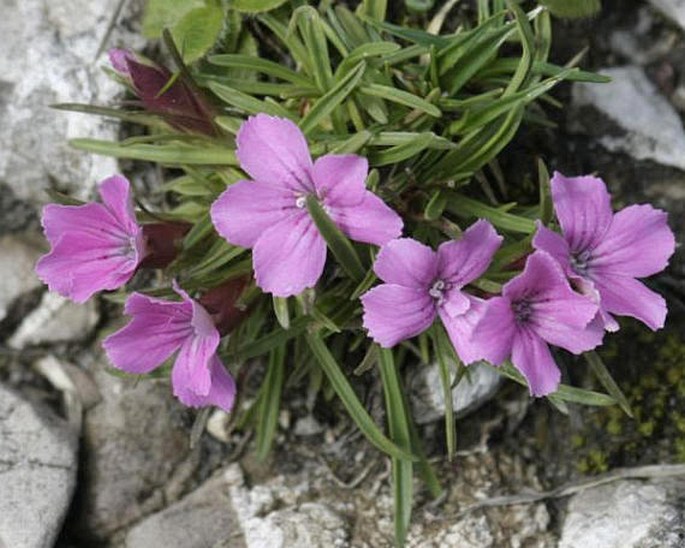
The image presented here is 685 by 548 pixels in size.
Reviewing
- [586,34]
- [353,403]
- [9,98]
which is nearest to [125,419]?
[353,403]

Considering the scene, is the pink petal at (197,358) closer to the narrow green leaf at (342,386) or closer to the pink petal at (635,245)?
the narrow green leaf at (342,386)

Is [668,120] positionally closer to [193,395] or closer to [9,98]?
[193,395]

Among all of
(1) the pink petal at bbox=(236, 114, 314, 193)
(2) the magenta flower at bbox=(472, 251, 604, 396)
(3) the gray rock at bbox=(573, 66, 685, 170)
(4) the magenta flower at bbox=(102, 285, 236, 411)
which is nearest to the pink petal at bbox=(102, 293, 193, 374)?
(4) the magenta flower at bbox=(102, 285, 236, 411)

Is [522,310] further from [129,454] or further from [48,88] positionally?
[48,88]

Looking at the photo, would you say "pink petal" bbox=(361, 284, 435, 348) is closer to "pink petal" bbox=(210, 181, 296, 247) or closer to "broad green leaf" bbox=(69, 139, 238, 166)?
"pink petal" bbox=(210, 181, 296, 247)

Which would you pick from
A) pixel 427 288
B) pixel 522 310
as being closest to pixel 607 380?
pixel 522 310

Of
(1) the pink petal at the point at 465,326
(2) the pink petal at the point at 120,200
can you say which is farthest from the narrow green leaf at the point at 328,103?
(1) the pink petal at the point at 465,326
